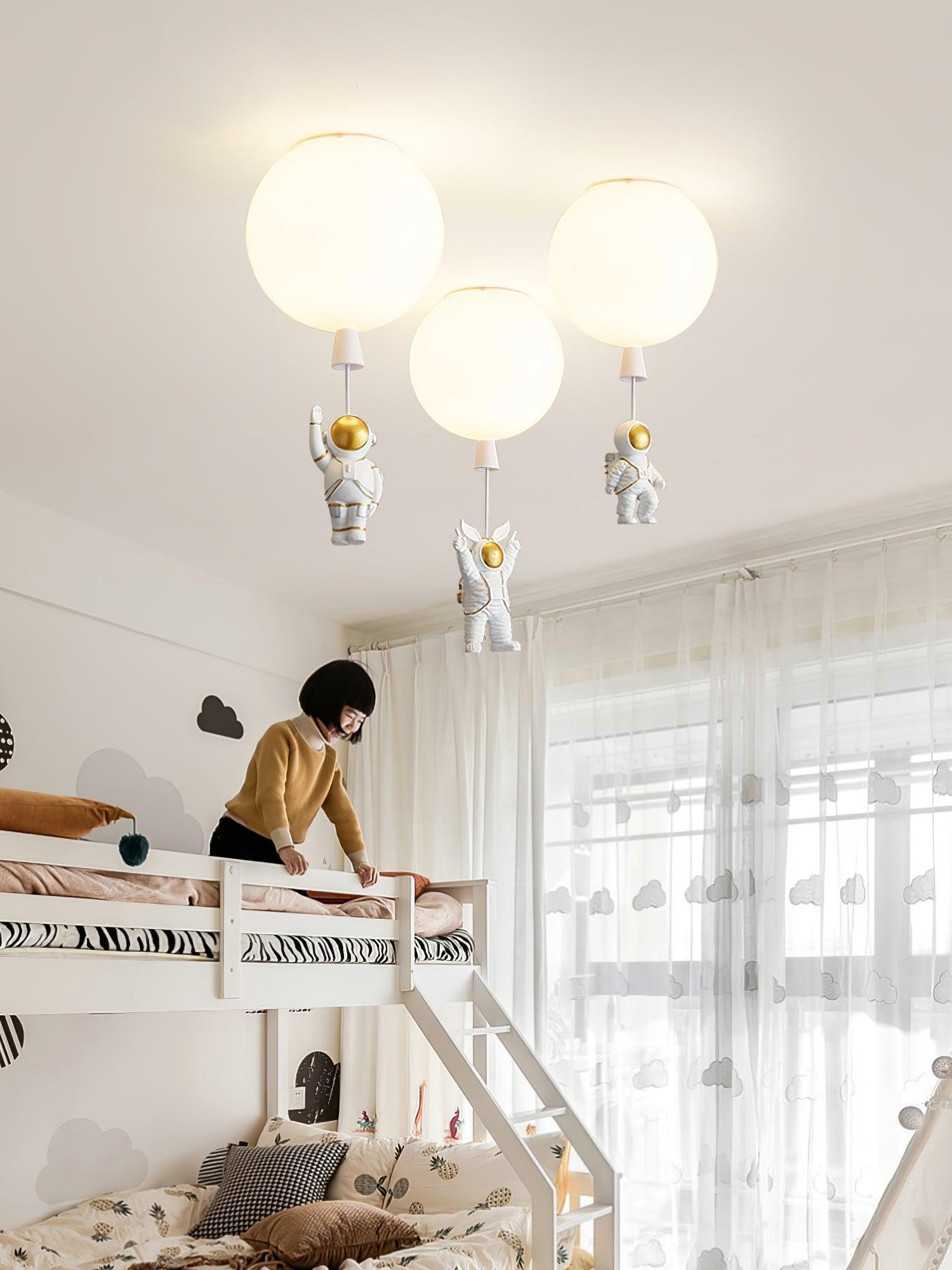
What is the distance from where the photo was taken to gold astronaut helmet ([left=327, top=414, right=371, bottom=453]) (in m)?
1.73

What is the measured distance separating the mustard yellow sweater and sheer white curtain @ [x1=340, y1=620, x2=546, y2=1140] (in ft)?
2.83

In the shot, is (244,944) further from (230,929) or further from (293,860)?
(293,860)

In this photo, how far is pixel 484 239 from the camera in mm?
2225

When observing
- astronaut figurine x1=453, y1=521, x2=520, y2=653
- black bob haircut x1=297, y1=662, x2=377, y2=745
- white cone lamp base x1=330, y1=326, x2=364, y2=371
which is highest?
white cone lamp base x1=330, y1=326, x2=364, y2=371

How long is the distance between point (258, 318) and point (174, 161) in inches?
20.7

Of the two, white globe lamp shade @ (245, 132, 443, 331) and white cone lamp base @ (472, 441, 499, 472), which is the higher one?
white globe lamp shade @ (245, 132, 443, 331)

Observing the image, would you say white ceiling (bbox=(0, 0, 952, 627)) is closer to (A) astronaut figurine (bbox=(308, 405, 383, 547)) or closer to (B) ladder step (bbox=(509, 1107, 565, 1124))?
(A) astronaut figurine (bbox=(308, 405, 383, 547))

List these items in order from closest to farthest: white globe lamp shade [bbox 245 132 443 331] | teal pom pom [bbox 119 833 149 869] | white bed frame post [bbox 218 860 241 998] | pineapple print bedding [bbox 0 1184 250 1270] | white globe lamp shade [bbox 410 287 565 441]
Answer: white globe lamp shade [bbox 245 132 443 331] < white globe lamp shade [bbox 410 287 565 441] < teal pom pom [bbox 119 833 149 869] < white bed frame post [bbox 218 860 241 998] < pineapple print bedding [bbox 0 1184 250 1270]

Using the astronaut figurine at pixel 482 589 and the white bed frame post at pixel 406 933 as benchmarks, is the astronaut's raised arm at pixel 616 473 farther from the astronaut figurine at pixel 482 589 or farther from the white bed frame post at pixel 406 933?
the white bed frame post at pixel 406 933

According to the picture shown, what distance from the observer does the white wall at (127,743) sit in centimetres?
343

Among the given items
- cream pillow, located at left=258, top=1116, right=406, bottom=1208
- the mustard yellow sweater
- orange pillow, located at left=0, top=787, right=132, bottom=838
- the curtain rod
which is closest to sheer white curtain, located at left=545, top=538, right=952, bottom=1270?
the curtain rod

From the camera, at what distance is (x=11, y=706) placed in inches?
136

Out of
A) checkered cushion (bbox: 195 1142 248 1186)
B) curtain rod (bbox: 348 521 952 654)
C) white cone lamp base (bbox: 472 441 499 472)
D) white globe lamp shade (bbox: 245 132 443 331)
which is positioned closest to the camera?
white globe lamp shade (bbox: 245 132 443 331)

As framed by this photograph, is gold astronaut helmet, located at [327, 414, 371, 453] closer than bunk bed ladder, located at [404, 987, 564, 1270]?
Yes
